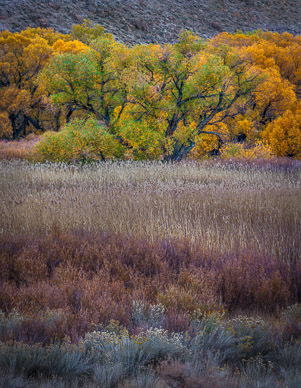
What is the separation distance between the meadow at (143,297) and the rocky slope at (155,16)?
53.7m

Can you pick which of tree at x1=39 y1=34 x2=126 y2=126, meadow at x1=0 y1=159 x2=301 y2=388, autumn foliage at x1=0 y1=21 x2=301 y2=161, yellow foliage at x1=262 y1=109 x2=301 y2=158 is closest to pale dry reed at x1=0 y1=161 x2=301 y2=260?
meadow at x1=0 y1=159 x2=301 y2=388

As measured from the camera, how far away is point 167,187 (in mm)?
8312

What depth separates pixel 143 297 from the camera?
361 cm

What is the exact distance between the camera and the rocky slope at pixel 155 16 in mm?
57850

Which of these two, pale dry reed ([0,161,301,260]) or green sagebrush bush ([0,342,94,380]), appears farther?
pale dry reed ([0,161,301,260])

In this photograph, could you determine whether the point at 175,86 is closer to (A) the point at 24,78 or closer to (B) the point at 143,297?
(B) the point at 143,297

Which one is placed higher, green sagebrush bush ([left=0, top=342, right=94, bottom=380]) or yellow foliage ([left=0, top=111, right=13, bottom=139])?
green sagebrush bush ([left=0, top=342, right=94, bottom=380])

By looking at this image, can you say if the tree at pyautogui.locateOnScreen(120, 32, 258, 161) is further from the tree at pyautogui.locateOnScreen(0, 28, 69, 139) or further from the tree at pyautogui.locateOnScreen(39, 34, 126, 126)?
the tree at pyautogui.locateOnScreen(0, 28, 69, 139)

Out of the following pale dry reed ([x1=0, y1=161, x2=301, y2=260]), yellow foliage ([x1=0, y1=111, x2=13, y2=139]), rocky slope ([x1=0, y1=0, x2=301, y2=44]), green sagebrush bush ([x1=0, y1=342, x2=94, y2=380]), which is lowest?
yellow foliage ([x1=0, y1=111, x2=13, y2=139])

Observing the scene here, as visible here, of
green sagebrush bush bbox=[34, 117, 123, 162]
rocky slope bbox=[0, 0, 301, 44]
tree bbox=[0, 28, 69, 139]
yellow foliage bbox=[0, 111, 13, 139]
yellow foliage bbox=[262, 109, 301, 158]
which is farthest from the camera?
rocky slope bbox=[0, 0, 301, 44]

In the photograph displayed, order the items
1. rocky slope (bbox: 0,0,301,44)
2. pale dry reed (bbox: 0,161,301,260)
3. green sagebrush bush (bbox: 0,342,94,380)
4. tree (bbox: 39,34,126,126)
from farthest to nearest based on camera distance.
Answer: rocky slope (bbox: 0,0,301,44), tree (bbox: 39,34,126,126), pale dry reed (bbox: 0,161,301,260), green sagebrush bush (bbox: 0,342,94,380)

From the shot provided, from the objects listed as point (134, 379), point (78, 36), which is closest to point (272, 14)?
point (78, 36)

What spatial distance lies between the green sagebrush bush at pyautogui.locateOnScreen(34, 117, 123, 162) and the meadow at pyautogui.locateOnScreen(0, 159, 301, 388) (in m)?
7.46

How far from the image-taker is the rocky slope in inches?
2278
